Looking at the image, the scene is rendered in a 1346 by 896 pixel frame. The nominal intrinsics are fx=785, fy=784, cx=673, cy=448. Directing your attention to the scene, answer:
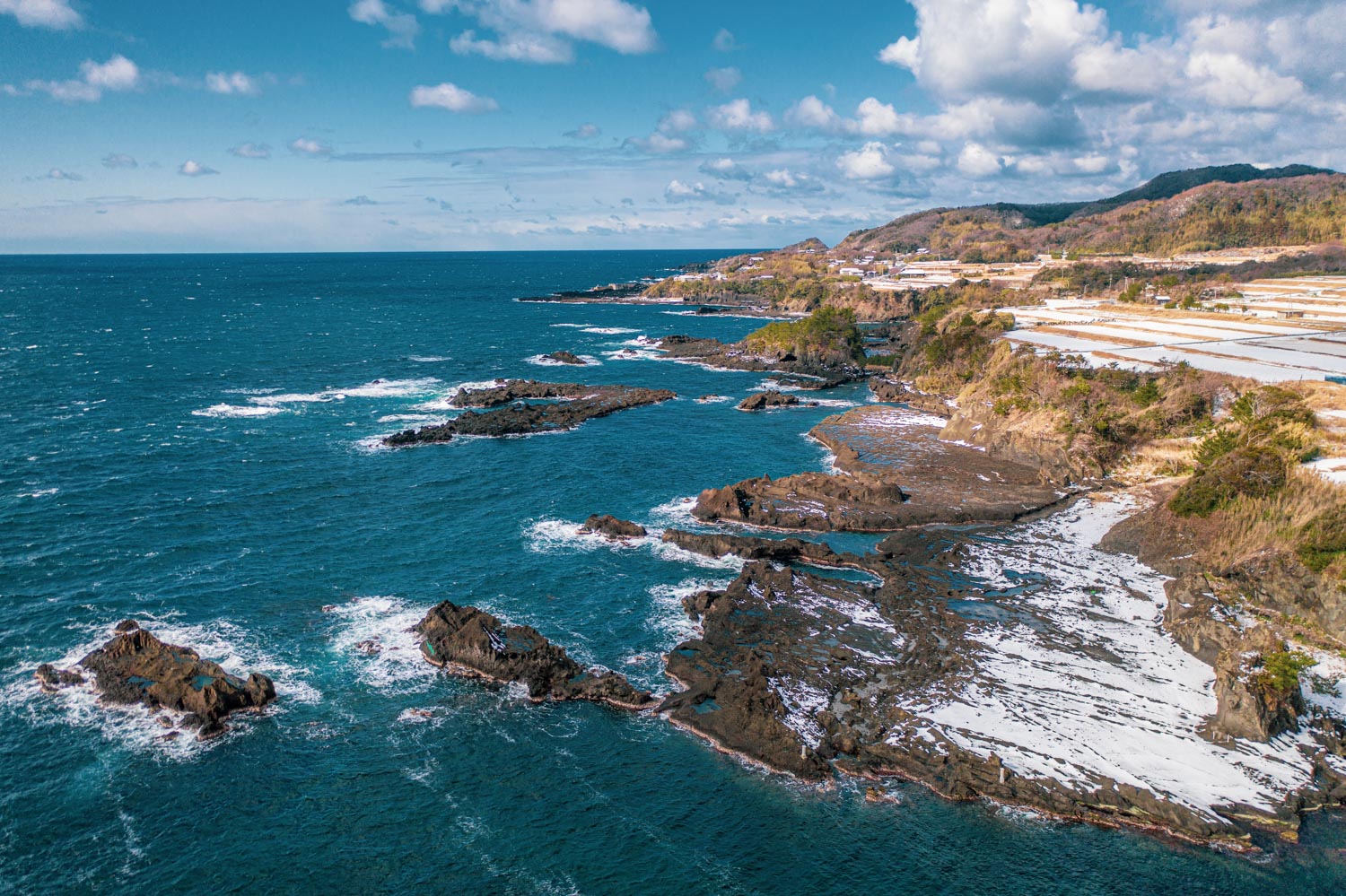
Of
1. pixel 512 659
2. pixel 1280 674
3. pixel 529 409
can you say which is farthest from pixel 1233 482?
pixel 529 409

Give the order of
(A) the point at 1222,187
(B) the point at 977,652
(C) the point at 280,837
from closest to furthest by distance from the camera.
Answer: (C) the point at 280,837
(B) the point at 977,652
(A) the point at 1222,187

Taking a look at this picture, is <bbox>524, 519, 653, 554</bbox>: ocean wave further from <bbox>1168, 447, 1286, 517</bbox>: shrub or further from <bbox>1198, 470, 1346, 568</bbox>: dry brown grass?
<bbox>1198, 470, 1346, 568</bbox>: dry brown grass

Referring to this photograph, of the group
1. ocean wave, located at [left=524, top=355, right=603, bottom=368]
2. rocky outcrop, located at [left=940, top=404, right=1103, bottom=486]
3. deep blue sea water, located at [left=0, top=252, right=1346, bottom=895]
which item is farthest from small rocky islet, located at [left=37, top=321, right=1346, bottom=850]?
ocean wave, located at [left=524, top=355, right=603, bottom=368]

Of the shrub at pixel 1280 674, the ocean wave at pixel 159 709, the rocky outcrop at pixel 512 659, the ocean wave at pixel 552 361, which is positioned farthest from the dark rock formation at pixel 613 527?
the ocean wave at pixel 552 361

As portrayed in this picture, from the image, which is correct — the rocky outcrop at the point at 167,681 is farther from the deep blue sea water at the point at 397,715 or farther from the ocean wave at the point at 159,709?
the deep blue sea water at the point at 397,715

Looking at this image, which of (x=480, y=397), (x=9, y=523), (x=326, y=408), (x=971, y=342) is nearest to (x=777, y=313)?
(x=971, y=342)

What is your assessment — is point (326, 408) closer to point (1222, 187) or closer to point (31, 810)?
point (31, 810)
